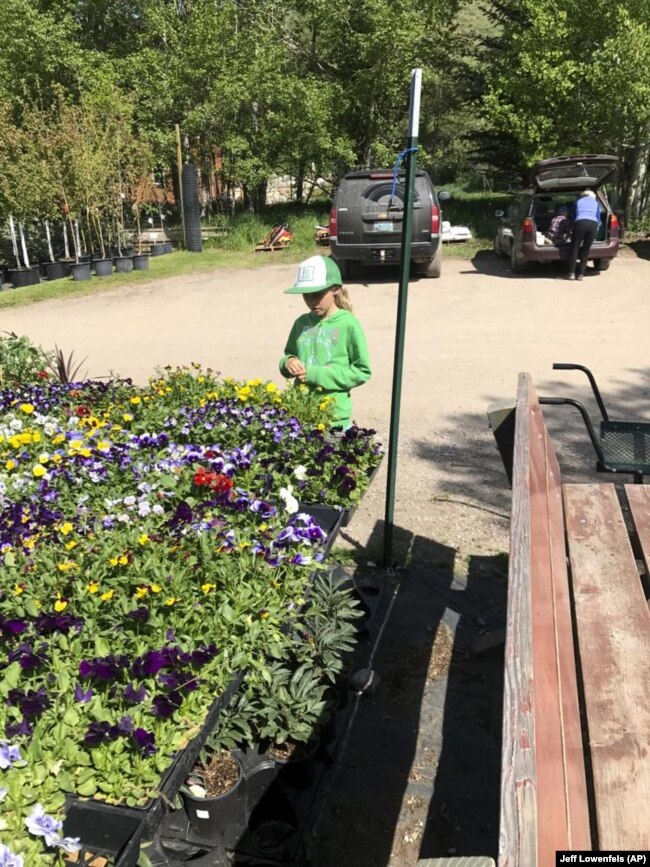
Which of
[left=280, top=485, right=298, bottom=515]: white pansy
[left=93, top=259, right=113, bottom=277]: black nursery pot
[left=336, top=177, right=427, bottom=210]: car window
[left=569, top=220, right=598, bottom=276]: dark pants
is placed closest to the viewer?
[left=280, top=485, right=298, bottom=515]: white pansy

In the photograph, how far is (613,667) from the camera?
186cm

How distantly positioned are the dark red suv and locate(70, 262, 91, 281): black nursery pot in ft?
28.0

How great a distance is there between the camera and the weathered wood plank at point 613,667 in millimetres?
1456

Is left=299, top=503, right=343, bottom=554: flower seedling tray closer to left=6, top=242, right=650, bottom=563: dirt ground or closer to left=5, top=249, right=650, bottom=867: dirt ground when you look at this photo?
left=5, top=249, right=650, bottom=867: dirt ground

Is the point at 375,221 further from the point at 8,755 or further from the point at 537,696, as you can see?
the point at 537,696

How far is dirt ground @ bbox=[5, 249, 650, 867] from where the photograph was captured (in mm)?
2395

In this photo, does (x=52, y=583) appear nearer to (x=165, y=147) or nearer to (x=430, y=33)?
(x=165, y=147)

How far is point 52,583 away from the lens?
7.42ft

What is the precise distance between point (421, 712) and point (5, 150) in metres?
15.2

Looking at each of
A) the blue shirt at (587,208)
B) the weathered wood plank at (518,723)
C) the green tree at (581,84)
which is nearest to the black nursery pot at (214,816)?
the weathered wood plank at (518,723)

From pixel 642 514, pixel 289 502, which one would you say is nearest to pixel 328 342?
pixel 289 502

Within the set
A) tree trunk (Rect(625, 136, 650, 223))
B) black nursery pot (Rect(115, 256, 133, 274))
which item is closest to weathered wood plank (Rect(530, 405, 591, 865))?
black nursery pot (Rect(115, 256, 133, 274))

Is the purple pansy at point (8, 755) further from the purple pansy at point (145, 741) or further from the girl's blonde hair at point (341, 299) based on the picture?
the girl's blonde hair at point (341, 299)

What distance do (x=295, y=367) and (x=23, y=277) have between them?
44.8 ft
